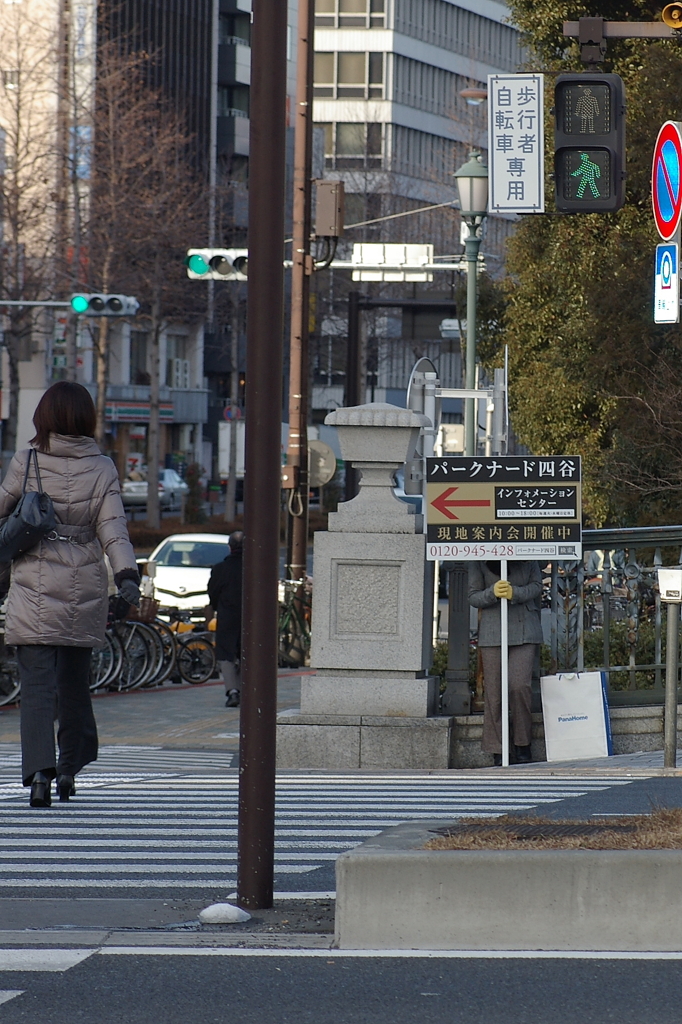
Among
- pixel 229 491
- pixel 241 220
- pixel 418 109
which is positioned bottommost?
pixel 229 491

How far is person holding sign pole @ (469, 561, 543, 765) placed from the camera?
11.8 m

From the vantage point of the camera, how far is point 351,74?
272ft

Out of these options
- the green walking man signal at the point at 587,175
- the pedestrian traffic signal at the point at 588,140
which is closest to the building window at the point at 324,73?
the pedestrian traffic signal at the point at 588,140

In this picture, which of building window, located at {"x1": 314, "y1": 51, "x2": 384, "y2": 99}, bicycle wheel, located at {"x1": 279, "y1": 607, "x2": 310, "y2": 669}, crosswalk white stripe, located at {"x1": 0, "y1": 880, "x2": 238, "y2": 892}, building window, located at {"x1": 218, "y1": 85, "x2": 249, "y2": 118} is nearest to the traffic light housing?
bicycle wheel, located at {"x1": 279, "y1": 607, "x2": 310, "y2": 669}

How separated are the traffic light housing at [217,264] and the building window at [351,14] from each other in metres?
60.7

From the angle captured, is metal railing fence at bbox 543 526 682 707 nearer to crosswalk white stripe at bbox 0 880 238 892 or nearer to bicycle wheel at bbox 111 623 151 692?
crosswalk white stripe at bbox 0 880 238 892

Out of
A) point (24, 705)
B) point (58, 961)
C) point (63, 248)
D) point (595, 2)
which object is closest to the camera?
point (58, 961)

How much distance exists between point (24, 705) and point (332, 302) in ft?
185

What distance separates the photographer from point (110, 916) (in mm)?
6070

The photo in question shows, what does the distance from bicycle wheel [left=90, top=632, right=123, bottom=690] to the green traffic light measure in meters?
6.76

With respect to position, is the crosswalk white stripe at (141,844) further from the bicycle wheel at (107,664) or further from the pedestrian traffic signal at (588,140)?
the bicycle wheel at (107,664)

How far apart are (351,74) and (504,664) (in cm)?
7440

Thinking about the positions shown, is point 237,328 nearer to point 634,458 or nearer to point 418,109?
point 418,109

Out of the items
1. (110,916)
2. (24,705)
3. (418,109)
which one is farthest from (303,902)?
(418,109)
